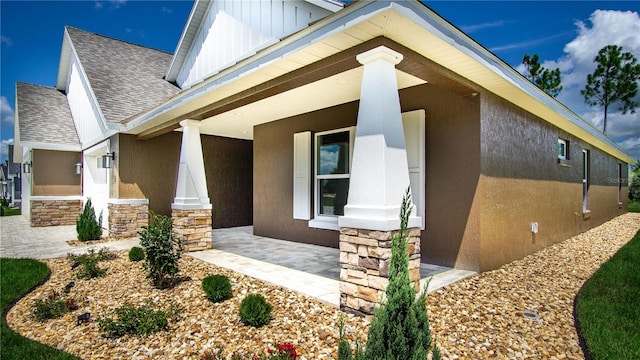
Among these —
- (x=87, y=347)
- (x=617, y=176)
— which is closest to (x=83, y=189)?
(x=87, y=347)

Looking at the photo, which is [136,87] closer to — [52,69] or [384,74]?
[52,69]

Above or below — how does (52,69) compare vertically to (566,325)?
above

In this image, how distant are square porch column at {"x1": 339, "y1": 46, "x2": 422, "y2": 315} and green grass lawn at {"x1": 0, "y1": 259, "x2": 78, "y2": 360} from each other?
104 inches

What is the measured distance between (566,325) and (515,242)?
2653mm

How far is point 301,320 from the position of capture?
11.0 ft

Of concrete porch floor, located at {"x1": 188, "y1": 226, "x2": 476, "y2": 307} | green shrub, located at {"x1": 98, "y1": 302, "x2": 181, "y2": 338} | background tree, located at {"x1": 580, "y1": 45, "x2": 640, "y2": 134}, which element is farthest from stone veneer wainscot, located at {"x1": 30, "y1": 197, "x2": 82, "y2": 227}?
background tree, located at {"x1": 580, "y1": 45, "x2": 640, "y2": 134}

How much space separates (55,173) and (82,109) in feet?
9.18

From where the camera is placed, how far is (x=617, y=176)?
1413 cm

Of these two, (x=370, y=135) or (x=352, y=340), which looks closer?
(x=352, y=340)

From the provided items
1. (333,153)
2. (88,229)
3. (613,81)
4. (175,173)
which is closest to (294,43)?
(333,153)

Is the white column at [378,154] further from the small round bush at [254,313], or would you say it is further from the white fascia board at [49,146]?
the white fascia board at [49,146]

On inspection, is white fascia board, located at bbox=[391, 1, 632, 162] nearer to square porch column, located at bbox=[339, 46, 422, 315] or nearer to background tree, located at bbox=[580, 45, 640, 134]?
square porch column, located at bbox=[339, 46, 422, 315]

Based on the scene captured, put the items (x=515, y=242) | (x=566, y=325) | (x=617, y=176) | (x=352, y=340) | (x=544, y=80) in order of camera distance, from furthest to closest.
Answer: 1. (x=544, y=80)
2. (x=617, y=176)
3. (x=515, y=242)
4. (x=566, y=325)
5. (x=352, y=340)

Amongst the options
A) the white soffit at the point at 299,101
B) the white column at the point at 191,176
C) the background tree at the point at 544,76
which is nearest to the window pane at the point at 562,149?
the white soffit at the point at 299,101
